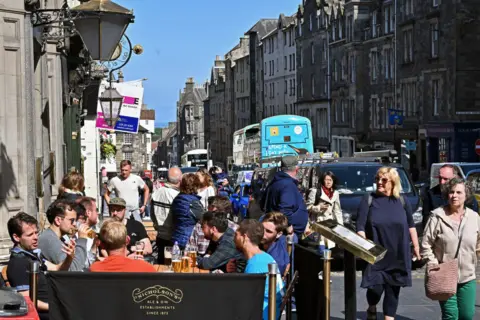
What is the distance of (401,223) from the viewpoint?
10.2m

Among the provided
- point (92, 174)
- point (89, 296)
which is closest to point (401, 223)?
point (89, 296)

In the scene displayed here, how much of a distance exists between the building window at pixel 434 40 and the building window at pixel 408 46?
3154mm

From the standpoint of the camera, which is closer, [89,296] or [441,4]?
[89,296]

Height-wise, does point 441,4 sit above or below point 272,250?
above

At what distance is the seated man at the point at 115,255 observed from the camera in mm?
7707

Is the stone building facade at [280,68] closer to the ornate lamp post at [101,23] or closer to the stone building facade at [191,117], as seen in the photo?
the stone building facade at [191,117]

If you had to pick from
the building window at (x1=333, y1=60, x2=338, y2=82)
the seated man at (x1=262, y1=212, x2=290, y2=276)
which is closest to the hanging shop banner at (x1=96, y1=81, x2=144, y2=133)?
the seated man at (x1=262, y1=212, x2=290, y2=276)

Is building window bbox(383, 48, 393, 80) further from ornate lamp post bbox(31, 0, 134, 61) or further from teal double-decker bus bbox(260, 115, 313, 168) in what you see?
ornate lamp post bbox(31, 0, 134, 61)

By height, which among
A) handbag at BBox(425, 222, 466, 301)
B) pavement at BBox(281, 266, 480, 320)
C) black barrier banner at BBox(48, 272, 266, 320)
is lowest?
pavement at BBox(281, 266, 480, 320)

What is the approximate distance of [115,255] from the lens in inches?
308

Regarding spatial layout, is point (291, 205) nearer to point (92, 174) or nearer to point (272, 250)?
point (272, 250)

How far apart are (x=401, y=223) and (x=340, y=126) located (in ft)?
222

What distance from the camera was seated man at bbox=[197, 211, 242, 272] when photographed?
32.2 feet

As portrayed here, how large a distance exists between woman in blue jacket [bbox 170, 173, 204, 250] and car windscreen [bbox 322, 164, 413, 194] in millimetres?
7620
